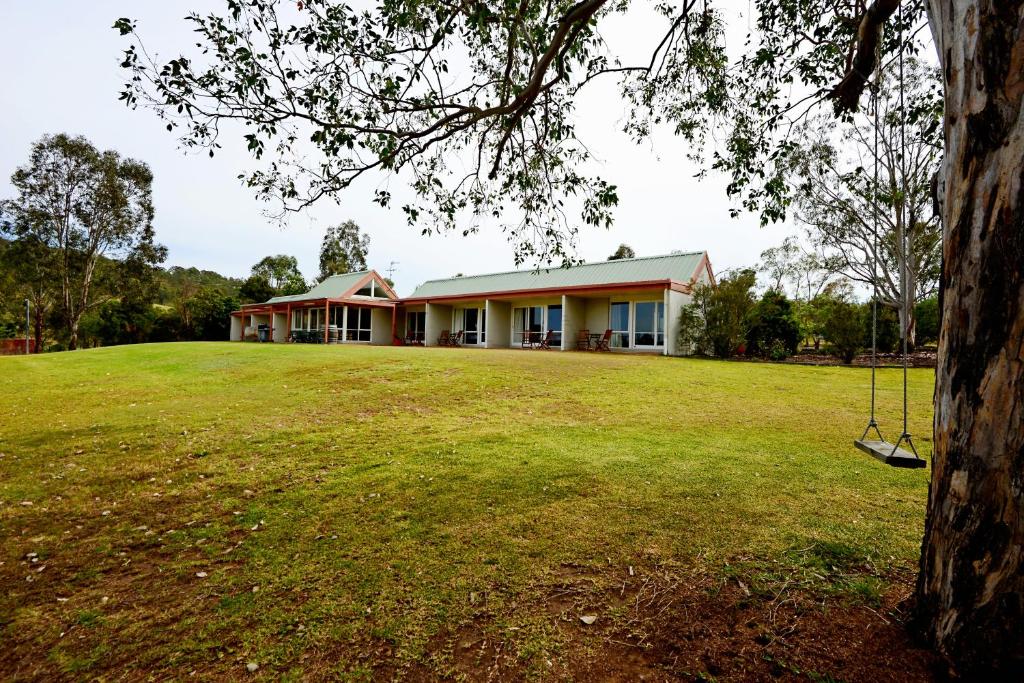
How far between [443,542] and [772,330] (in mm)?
18564

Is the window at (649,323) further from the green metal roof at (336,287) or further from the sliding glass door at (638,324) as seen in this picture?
the green metal roof at (336,287)

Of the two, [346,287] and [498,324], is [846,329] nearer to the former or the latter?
[498,324]

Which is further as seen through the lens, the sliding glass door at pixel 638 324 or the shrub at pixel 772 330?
the sliding glass door at pixel 638 324

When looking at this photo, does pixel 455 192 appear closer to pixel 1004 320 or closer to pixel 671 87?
pixel 671 87

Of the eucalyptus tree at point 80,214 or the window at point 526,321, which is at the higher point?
the eucalyptus tree at point 80,214

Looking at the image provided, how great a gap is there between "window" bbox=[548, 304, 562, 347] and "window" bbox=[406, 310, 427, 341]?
32.5 ft

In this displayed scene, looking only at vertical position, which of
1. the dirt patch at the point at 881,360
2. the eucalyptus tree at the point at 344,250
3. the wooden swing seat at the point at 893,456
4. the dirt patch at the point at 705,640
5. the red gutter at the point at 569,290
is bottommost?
the dirt patch at the point at 705,640

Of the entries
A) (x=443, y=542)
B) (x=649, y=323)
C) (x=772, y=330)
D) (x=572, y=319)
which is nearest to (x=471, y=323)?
(x=572, y=319)

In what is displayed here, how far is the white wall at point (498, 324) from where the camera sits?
24875 millimetres

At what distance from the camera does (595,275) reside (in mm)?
22141

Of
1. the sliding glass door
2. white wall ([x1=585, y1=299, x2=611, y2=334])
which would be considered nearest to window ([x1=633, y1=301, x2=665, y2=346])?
the sliding glass door

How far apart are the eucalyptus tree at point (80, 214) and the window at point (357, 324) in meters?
14.9

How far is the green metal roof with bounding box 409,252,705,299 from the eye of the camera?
20172mm

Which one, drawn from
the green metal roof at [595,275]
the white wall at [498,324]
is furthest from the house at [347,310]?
the white wall at [498,324]
